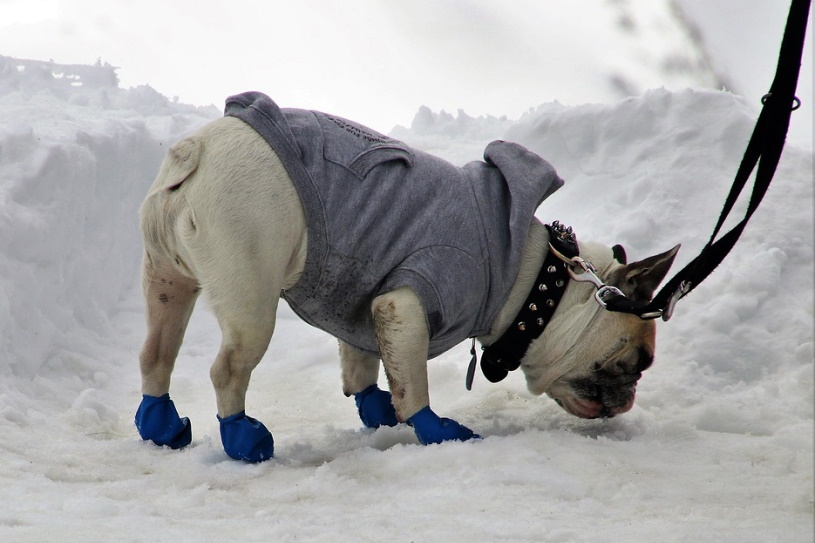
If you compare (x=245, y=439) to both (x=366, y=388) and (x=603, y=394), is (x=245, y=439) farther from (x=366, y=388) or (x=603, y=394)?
(x=603, y=394)

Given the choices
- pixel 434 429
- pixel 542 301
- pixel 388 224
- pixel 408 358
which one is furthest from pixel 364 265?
pixel 542 301

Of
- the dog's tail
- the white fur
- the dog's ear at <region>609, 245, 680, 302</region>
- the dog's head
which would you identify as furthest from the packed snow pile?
the dog's tail

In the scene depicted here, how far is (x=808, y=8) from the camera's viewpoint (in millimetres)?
1946

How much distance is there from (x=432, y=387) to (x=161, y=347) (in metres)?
1.40

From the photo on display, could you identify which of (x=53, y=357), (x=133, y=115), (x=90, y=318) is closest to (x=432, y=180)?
(x=53, y=357)

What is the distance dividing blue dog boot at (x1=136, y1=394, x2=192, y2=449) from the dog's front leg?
2.67ft

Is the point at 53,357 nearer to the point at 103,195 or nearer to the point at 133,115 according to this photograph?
the point at 103,195

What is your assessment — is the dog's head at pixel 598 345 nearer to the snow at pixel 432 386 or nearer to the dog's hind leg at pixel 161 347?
the snow at pixel 432 386

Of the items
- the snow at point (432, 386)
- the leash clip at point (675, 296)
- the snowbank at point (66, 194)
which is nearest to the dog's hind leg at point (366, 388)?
the snow at point (432, 386)

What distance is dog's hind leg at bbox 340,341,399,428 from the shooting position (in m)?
3.43

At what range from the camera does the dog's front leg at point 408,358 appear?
9.30 feet

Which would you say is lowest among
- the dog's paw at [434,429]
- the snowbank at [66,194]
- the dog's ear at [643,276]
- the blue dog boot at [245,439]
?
the blue dog boot at [245,439]

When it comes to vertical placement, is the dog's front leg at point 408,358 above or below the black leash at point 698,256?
below

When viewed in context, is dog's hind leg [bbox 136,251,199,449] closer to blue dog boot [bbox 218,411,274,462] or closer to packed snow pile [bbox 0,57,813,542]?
packed snow pile [bbox 0,57,813,542]
